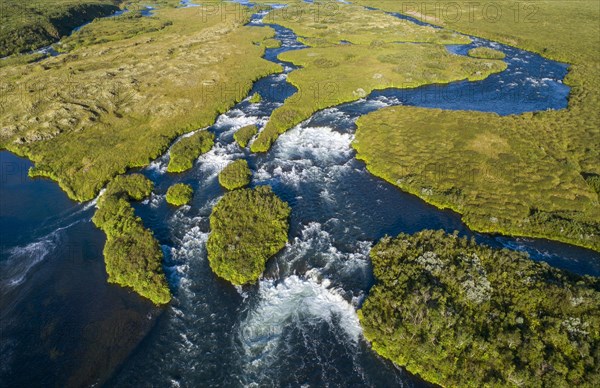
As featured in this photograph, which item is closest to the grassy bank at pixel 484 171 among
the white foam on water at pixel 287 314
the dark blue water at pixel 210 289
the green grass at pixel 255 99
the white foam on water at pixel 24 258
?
the dark blue water at pixel 210 289

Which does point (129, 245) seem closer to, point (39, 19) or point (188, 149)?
point (188, 149)

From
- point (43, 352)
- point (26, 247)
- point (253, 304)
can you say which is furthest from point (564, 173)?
point (26, 247)

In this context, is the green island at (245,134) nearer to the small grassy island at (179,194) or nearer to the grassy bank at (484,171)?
the small grassy island at (179,194)

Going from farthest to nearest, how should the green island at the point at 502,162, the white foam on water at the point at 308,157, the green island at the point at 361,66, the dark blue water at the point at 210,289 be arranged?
the green island at the point at 361,66, the white foam on water at the point at 308,157, the green island at the point at 502,162, the dark blue water at the point at 210,289

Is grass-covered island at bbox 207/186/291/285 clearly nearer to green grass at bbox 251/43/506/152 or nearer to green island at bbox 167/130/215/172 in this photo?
green island at bbox 167/130/215/172

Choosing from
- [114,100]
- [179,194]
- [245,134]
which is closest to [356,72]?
[245,134]

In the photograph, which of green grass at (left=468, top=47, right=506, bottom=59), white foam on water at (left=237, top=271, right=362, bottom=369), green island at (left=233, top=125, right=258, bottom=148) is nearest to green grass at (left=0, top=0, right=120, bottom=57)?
green island at (left=233, top=125, right=258, bottom=148)

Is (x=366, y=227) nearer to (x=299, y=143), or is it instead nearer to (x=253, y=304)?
(x=253, y=304)
